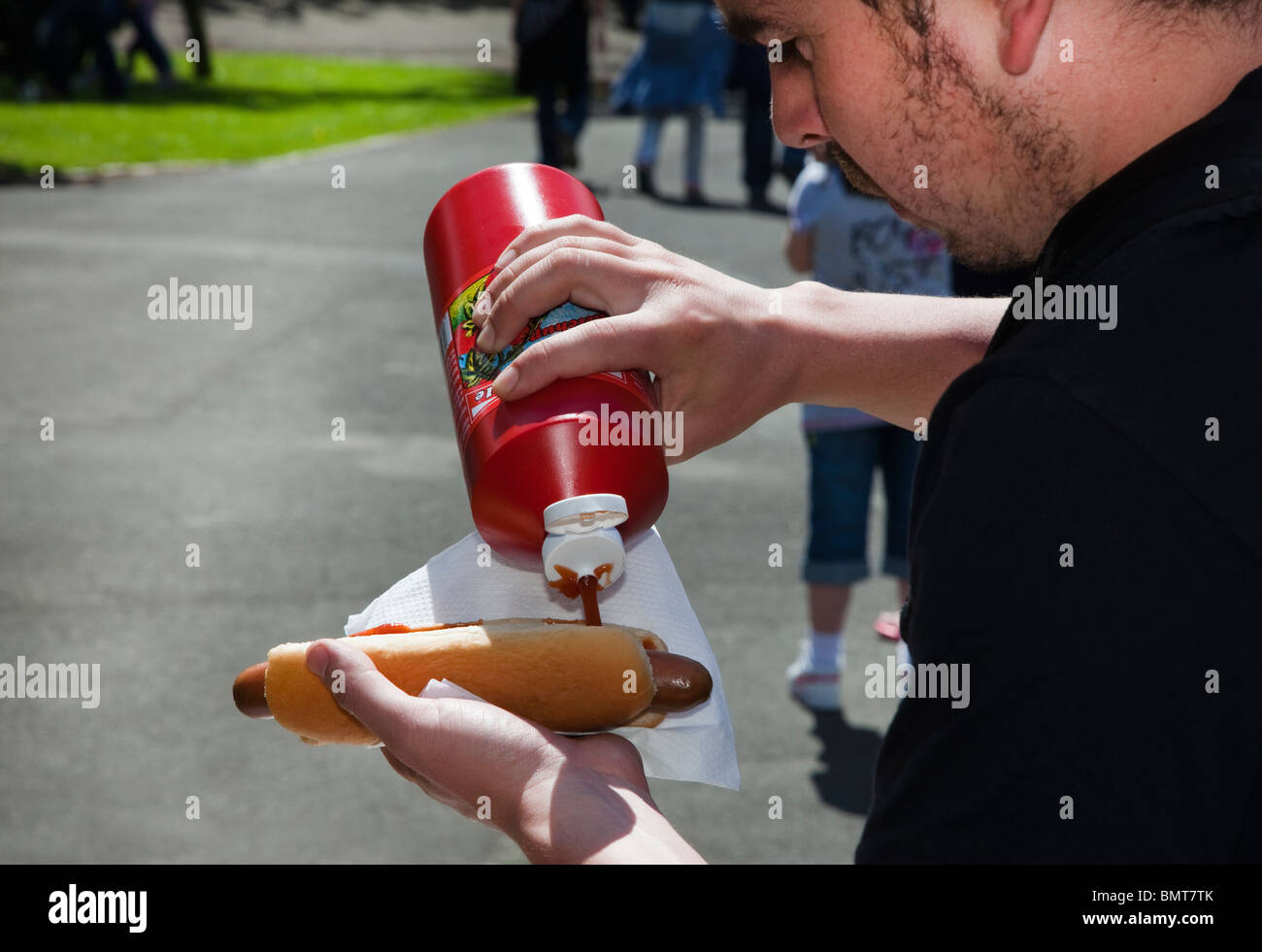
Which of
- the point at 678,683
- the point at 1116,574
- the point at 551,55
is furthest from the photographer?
the point at 551,55

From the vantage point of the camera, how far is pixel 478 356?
5.82 ft

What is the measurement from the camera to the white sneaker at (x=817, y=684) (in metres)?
4.88

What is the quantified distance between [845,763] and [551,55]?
9.70 m

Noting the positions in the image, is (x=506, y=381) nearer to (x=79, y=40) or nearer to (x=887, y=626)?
(x=887, y=626)

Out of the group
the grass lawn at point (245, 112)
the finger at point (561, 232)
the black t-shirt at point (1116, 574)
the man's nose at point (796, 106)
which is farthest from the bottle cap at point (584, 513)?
the grass lawn at point (245, 112)

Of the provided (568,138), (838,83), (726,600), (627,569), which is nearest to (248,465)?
(726,600)

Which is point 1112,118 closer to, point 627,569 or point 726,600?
point 627,569

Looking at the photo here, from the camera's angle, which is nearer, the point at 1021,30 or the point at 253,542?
the point at 1021,30

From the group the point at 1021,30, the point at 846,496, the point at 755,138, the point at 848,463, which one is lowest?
the point at 755,138

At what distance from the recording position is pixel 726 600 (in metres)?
5.59

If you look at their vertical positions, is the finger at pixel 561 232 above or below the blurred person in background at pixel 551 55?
above

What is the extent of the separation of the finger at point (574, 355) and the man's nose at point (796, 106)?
29 cm

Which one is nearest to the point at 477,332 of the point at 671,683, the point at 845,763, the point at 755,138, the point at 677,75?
the point at 671,683

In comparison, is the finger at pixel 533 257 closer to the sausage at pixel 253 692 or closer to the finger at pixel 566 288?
the finger at pixel 566 288
